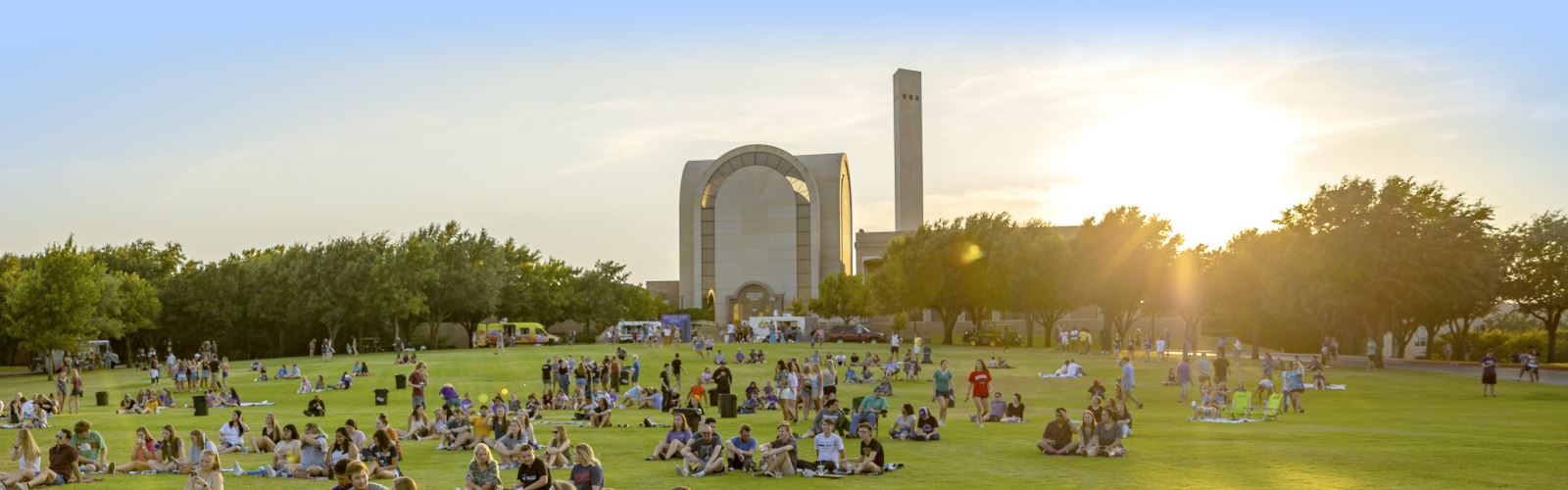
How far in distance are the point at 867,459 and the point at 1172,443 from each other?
6.80 metres

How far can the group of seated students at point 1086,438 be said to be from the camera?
21312mm

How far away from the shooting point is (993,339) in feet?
245

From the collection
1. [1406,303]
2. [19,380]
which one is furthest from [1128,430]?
[19,380]

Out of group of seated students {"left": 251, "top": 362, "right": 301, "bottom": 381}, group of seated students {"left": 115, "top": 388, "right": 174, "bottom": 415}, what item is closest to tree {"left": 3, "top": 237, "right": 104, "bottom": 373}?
group of seated students {"left": 251, "top": 362, "right": 301, "bottom": 381}

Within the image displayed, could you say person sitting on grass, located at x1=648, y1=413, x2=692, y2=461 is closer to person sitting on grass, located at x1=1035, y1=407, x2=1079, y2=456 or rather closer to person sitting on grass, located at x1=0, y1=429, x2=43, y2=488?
person sitting on grass, located at x1=1035, y1=407, x2=1079, y2=456

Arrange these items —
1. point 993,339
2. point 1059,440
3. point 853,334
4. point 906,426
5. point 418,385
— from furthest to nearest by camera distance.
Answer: point 853,334 < point 993,339 < point 418,385 < point 906,426 < point 1059,440

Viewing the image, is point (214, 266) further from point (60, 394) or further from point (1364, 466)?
point (1364, 466)

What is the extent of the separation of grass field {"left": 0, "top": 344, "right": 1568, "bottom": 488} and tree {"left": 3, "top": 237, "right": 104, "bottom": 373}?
19.6 meters

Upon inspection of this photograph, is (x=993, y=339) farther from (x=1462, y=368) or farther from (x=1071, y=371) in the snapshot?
(x=1071, y=371)

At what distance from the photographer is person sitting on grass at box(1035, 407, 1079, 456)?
2167cm

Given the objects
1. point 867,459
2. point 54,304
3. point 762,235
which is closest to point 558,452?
point 867,459

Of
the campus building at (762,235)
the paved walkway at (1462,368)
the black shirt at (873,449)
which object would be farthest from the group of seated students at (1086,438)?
the campus building at (762,235)

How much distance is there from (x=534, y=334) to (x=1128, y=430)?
5684cm

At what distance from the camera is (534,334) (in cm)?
7700
